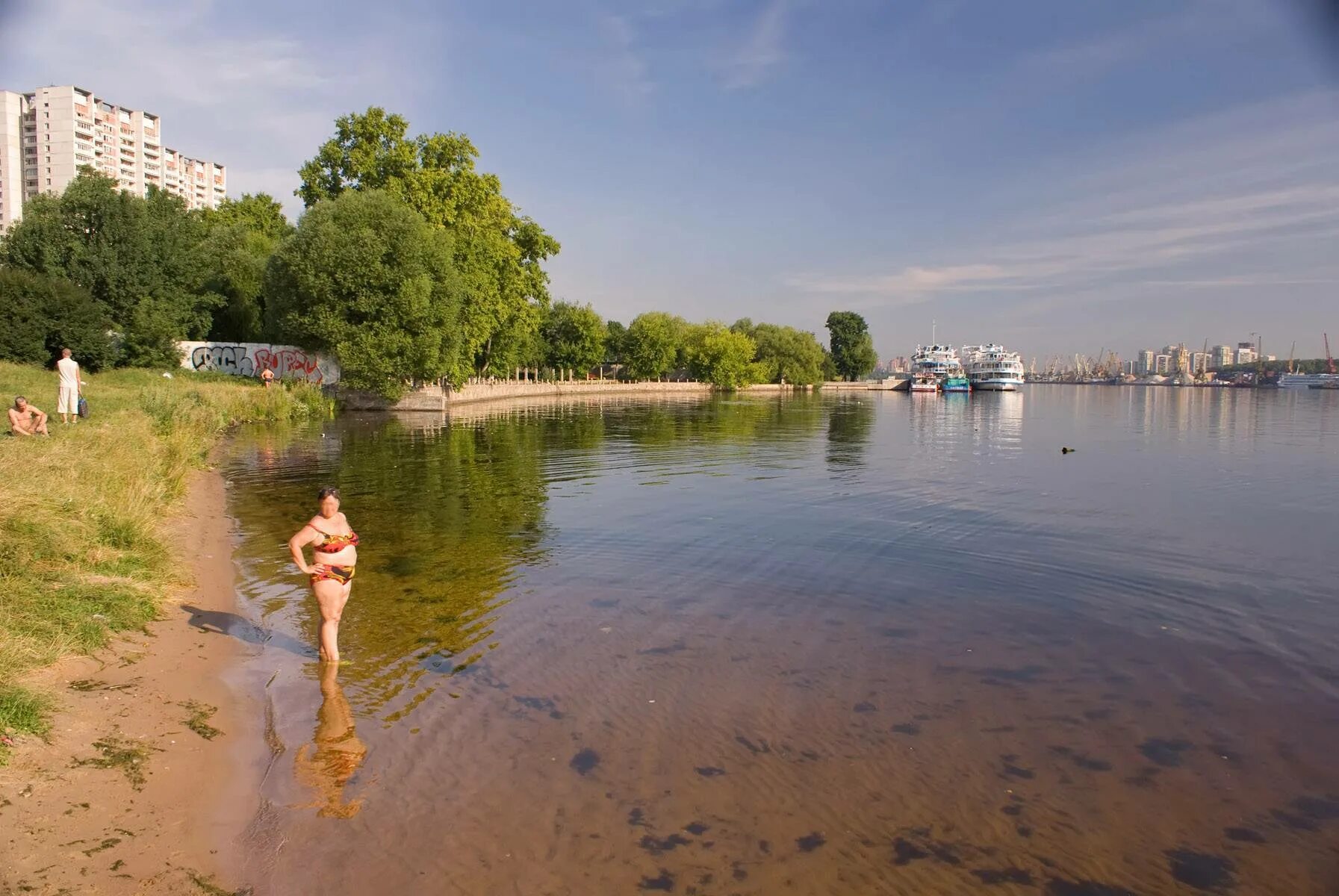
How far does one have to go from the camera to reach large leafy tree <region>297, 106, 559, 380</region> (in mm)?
55188

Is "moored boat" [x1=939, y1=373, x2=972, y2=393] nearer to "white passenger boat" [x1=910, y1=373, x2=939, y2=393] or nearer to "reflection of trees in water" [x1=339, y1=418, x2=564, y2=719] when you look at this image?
"white passenger boat" [x1=910, y1=373, x2=939, y2=393]

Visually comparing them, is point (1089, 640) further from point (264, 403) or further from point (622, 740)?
point (264, 403)

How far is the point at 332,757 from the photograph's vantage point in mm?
6625

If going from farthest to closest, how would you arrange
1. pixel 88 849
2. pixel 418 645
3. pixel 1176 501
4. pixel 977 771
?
pixel 1176 501
pixel 418 645
pixel 977 771
pixel 88 849

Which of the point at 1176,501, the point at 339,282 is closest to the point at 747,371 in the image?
the point at 339,282

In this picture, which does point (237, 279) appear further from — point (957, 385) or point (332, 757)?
point (957, 385)

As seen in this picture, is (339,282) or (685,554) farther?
(339,282)

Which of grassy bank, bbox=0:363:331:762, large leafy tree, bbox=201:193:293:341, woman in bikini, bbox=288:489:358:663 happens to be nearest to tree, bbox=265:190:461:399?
large leafy tree, bbox=201:193:293:341

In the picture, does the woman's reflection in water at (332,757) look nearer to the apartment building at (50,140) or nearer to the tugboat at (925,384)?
the apartment building at (50,140)

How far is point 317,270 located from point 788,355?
108578 mm

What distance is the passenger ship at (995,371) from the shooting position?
154 m

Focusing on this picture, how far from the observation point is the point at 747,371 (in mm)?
136500

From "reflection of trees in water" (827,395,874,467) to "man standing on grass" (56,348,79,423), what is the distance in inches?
872

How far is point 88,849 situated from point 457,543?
380 inches
